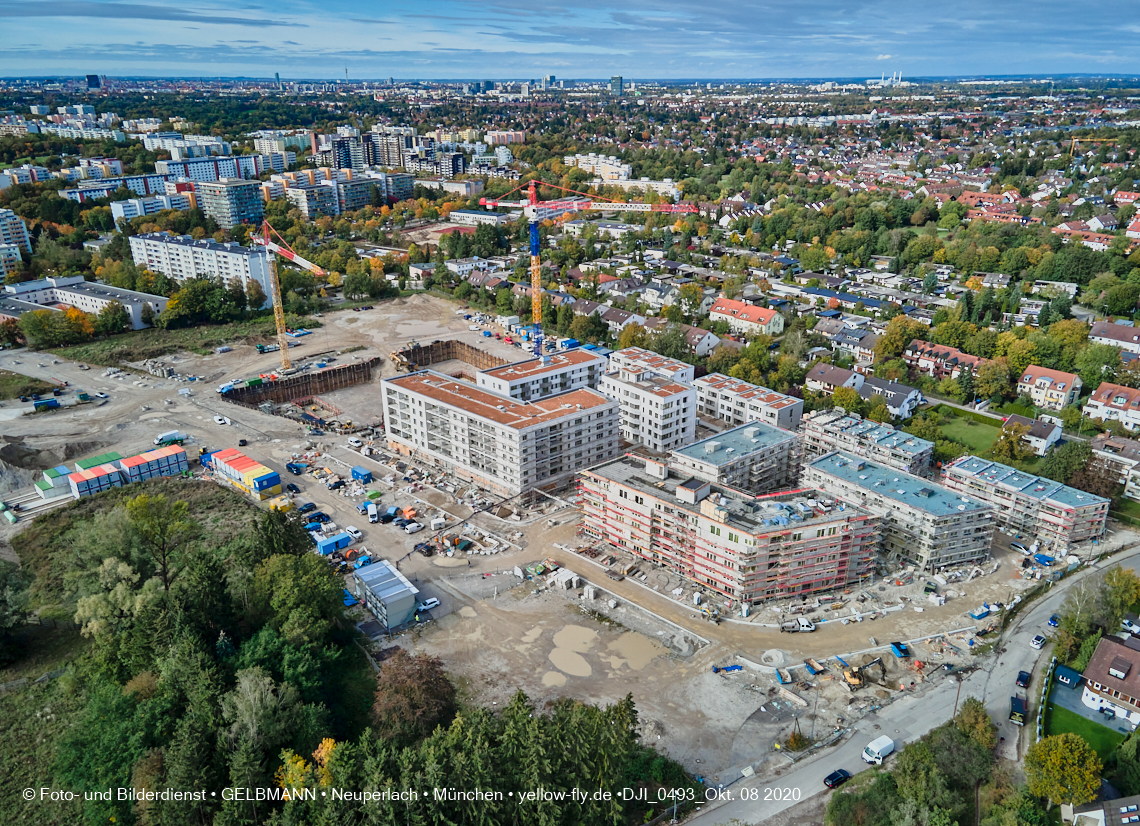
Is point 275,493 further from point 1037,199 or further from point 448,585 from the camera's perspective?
point 1037,199

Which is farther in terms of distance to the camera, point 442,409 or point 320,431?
point 320,431

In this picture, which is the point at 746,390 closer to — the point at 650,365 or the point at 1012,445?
the point at 650,365

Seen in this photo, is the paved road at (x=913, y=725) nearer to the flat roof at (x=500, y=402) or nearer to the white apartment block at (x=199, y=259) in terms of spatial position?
the flat roof at (x=500, y=402)

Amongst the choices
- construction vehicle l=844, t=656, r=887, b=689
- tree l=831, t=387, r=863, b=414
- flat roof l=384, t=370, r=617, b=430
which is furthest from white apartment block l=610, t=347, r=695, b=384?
construction vehicle l=844, t=656, r=887, b=689

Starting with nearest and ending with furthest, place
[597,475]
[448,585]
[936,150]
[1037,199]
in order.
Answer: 1. [448,585]
2. [597,475]
3. [1037,199]
4. [936,150]

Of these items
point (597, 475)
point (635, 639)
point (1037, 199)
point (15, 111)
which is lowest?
point (635, 639)

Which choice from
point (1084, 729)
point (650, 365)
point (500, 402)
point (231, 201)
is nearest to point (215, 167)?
point (231, 201)

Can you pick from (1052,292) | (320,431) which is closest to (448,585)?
(320,431)

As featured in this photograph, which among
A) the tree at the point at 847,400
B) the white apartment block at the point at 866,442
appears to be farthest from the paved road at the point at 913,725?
the tree at the point at 847,400
